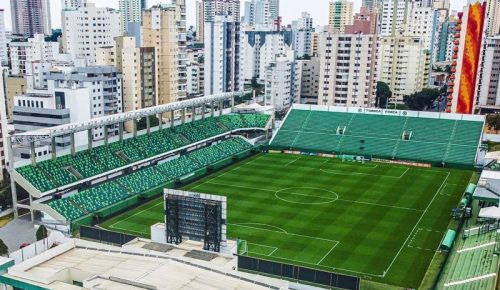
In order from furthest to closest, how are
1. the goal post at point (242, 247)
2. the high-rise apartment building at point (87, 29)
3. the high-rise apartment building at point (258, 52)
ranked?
the high-rise apartment building at point (258, 52) < the high-rise apartment building at point (87, 29) < the goal post at point (242, 247)

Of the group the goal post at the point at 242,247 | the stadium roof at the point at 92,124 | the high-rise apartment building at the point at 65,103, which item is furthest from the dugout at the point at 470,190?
the high-rise apartment building at the point at 65,103

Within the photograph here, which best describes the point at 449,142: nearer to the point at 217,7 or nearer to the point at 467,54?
the point at 467,54

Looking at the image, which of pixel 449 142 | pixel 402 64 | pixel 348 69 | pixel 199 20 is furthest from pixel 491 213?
pixel 199 20

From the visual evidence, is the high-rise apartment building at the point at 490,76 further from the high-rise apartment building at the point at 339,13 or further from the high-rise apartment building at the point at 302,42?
the high-rise apartment building at the point at 339,13

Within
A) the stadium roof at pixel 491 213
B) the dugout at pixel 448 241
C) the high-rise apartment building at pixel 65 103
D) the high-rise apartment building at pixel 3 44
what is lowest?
the dugout at pixel 448 241

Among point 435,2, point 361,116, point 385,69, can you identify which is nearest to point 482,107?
point 385,69

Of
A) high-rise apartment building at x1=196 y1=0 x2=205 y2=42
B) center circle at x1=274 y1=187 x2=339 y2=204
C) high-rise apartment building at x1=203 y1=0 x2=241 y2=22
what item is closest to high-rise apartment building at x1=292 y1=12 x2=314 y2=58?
high-rise apartment building at x1=203 y1=0 x2=241 y2=22
